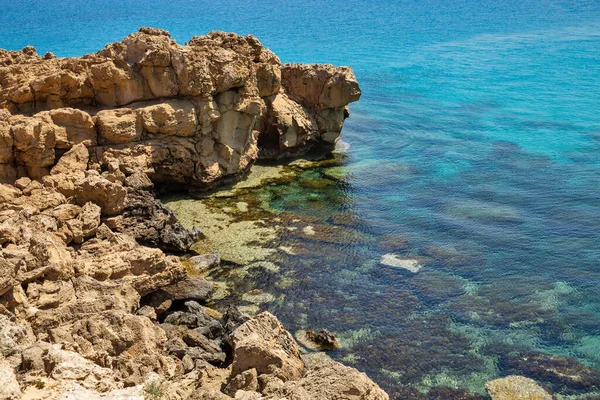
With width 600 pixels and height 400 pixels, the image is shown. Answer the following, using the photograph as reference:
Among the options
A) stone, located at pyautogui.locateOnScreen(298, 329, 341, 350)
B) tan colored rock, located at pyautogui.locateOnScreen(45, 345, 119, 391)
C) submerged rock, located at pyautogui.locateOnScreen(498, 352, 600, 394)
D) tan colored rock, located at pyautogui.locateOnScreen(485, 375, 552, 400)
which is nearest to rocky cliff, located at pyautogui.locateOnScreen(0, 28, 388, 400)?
tan colored rock, located at pyautogui.locateOnScreen(45, 345, 119, 391)

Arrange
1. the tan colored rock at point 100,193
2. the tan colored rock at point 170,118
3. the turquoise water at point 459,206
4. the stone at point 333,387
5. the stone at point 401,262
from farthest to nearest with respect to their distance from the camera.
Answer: the tan colored rock at point 170,118 < the stone at point 401,262 < the tan colored rock at point 100,193 < the turquoise water at point 459,206 < the stone at point 333,387

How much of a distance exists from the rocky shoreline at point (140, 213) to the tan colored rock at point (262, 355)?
4 centimetres

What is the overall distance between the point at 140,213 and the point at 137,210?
0.16m

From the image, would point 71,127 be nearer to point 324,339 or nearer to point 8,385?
point 324,339

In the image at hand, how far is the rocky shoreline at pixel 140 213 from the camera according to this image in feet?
42.3

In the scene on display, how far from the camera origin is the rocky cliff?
1281cm

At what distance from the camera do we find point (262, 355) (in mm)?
14086

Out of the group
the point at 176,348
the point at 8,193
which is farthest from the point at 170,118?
the point at 176,348

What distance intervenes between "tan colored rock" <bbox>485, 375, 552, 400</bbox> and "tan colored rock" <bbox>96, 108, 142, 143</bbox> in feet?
53.9

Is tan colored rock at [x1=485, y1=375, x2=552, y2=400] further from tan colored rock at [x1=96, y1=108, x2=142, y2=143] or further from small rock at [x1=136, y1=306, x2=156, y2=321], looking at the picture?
tan colored rock at [x1=96, y1=108, x2=142, y2=143]

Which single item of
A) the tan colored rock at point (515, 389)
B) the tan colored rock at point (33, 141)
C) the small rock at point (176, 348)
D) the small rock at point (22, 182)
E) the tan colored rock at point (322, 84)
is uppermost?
the tan colored rock at point (322, 84)

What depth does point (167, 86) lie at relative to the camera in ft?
88.9

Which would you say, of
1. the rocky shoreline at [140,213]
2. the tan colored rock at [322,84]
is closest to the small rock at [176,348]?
the rocky shoreline at [140,213]

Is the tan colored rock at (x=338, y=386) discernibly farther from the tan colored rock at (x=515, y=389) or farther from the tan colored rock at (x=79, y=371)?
the tan colored rock at (x=515, y=389)
